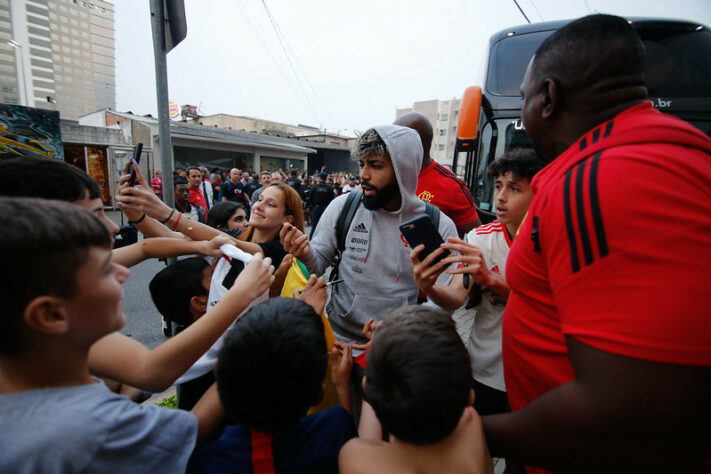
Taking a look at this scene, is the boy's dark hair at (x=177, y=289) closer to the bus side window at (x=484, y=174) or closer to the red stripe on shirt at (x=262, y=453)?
the red stripe on shirt at (x=262, y=453)

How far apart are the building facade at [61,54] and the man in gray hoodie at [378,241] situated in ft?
281

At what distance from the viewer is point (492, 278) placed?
1.62 metres

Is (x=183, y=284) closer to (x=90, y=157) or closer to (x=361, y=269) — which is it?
(x=361, y=269)

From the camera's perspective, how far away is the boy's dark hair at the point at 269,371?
3.37 feet

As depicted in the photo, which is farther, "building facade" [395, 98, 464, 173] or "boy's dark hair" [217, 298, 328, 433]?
"building facade" [395, 98, 464, 173]

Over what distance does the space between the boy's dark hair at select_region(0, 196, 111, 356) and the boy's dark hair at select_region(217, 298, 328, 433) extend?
0.48 meters

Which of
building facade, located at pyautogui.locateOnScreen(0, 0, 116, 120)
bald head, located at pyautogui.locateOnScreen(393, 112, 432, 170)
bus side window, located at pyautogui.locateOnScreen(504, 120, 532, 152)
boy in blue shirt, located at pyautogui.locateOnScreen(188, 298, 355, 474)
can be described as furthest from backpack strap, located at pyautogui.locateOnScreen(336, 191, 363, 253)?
building facade, located at pyautogui.locateOnScreen(0, 0, 116, 120)

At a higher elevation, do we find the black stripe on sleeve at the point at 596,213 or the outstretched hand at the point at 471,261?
the black stripe on sleeve at the point at 596,213

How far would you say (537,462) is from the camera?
0.84 m

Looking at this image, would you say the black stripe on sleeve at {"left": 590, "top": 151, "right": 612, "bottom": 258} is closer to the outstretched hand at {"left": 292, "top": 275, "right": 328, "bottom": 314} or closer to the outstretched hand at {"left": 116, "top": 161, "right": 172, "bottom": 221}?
the outstretched hand at {"left": 292, "top": 275, "right": 328, "bottom": 314}

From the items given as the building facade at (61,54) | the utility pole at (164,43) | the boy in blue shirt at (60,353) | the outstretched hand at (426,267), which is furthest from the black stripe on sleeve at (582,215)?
the building facade at (61,54)

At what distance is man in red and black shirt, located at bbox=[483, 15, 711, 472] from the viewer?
2.14 feet

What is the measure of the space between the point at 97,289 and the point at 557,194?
4.05 ft

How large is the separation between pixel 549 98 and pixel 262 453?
1.49 meters
